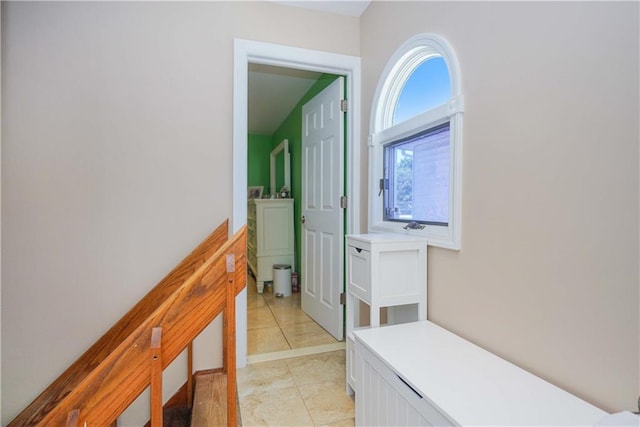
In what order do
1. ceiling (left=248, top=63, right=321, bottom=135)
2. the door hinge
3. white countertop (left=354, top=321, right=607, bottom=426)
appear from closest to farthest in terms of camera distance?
white countertop (left=354, top=321, right=607, bottom=426) → the door hinge → ceiling (left=248, top=63, right=321, bottom=135)

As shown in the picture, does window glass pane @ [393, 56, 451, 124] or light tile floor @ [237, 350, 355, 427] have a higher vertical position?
window glass pane @ [393, 56, 451, 124]

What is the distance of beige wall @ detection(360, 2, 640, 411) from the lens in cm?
79

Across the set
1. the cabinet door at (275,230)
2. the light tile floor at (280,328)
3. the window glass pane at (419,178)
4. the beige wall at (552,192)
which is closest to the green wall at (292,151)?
→ the cabinet door at (275,230)

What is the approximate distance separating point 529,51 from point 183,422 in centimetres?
229

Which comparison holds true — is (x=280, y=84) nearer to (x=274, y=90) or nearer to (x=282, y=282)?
(x=274, y=90)

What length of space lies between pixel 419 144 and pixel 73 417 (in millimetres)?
1754

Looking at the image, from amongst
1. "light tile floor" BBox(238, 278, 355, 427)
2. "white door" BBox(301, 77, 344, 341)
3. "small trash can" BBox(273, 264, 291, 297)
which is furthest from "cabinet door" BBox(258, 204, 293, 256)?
"light tile floor" BBox(238, 278, 355, 427)

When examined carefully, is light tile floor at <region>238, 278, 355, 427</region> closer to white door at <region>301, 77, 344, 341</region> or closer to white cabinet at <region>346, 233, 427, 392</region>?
white door at <region>301, 77, 344, 341</region>

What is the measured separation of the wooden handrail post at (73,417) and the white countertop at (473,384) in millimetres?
943

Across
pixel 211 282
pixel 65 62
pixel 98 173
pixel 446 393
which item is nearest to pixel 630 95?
pixel 446 393

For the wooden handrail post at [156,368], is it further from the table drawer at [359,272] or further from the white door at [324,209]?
the white door at [324,209]

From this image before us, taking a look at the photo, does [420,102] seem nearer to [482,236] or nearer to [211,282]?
[482,236]

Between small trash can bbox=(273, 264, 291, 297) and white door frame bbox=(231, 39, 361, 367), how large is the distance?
5.17ft

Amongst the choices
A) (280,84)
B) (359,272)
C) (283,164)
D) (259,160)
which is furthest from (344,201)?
(259,160)
